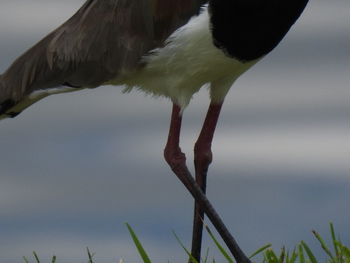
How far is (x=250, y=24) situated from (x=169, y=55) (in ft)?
1.46

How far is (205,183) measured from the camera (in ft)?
20.6

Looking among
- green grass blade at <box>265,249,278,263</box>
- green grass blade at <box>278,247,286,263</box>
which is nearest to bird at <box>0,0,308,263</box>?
green grass blade at <box>265,249,278,263</box>

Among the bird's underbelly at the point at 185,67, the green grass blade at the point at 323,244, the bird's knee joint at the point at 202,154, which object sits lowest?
the green grass blade at the point at 323,244

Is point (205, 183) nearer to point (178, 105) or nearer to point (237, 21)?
point (178, 105)

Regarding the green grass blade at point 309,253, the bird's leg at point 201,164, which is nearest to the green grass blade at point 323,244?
the green grass blade at point 309,253

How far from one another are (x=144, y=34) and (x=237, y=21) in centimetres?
51

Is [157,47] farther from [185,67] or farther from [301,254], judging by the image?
[301,254]

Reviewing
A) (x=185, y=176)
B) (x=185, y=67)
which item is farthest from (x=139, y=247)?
(x=185, y=67)

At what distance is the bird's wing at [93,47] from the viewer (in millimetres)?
5578

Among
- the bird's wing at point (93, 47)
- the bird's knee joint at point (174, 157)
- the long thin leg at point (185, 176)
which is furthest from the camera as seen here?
the bird's knee joint at point (174, 157)

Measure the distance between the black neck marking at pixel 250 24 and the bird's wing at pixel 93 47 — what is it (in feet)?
0.46

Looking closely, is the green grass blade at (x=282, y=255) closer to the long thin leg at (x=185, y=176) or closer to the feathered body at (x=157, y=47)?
the long thin leg at (x=185, y=176)

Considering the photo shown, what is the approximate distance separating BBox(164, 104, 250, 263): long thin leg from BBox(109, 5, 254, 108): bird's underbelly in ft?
0.50

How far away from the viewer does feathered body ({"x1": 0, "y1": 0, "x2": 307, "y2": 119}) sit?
545 centimetres
